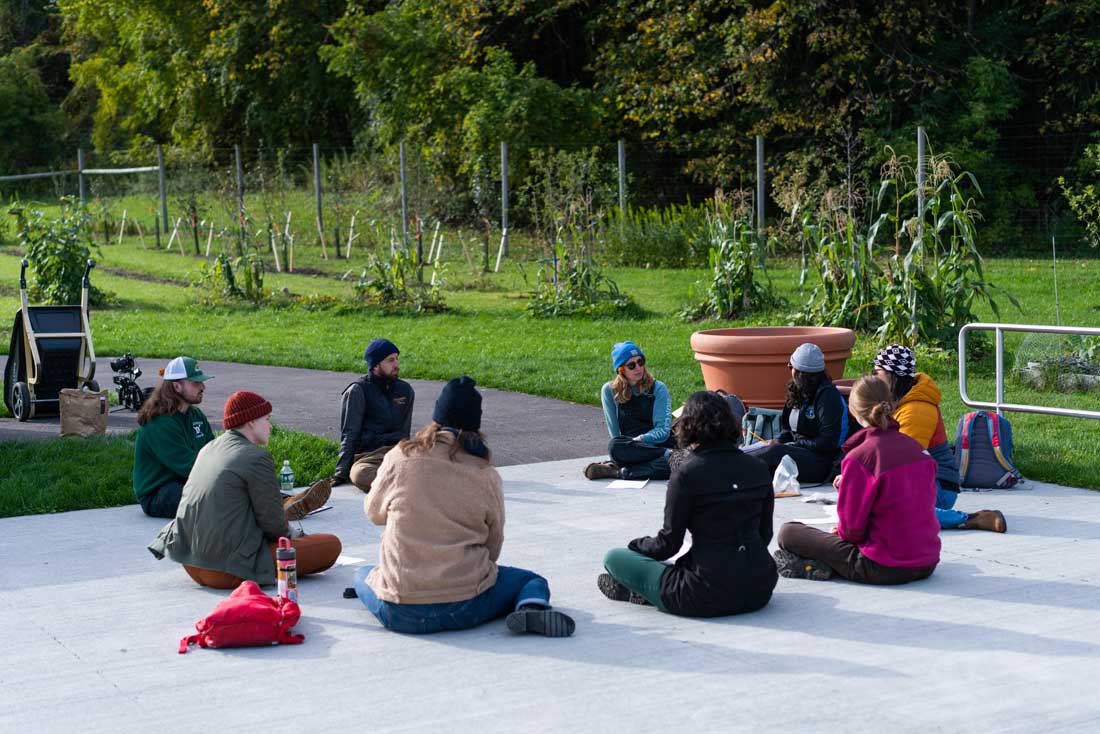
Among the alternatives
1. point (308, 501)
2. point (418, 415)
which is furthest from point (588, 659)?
point (418, 415)

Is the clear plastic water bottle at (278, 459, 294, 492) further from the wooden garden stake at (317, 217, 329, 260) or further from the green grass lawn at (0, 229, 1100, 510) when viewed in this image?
the wooden garden stake at (317, 217, 329, 260)

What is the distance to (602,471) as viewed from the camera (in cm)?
992

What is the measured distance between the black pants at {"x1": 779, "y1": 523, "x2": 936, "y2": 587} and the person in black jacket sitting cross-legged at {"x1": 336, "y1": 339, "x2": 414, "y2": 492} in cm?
359

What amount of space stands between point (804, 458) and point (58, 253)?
12.6 meters

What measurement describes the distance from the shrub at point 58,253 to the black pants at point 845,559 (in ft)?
45.6

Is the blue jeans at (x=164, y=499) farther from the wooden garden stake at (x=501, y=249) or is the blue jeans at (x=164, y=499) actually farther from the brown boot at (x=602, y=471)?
the wooden garden stake at (x=501, y=249)

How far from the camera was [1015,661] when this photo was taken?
5.75m

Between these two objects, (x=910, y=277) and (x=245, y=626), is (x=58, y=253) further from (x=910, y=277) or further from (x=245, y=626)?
(x=245, y=626)

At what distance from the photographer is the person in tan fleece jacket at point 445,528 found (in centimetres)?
611

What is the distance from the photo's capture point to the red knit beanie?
688 cm

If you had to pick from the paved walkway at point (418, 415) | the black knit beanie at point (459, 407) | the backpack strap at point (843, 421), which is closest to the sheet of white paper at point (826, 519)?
the backpack strap at point (843, 421)

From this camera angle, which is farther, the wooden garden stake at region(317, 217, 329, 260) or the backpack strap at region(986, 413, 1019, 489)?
the wooden garden stake at region(317, 217, 329, 260)

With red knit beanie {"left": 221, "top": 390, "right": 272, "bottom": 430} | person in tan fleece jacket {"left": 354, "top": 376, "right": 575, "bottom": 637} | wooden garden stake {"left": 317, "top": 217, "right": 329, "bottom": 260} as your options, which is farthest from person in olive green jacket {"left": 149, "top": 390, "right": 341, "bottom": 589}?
wooden garden stake {"left": 317, "top": 217, "right": 329, "bottom": 260}

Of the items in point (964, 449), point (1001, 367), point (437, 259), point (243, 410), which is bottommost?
point (964, 449)
